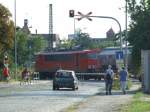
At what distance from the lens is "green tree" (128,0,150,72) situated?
47.6 metres

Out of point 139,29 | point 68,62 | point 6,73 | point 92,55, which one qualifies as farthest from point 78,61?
point 139,29

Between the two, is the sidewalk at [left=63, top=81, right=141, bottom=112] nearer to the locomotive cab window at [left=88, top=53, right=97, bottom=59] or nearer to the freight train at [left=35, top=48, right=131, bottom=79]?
the freight train at [left=35, top=48, right=131, bottom=79]

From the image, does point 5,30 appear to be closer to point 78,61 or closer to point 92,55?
point 78,61

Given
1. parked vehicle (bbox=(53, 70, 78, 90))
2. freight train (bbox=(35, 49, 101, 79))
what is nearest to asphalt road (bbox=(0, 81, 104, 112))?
parked vehicle (bbox=(53, 70, 78, 90))

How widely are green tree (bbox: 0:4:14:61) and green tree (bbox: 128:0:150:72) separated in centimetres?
2829

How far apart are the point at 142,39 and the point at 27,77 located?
23.0m

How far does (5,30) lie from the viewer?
77.8 meters

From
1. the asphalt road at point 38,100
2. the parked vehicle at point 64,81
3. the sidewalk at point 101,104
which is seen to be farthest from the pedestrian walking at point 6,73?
the sidewalk at point 101,104

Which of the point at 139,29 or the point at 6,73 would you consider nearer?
the point at 139,29

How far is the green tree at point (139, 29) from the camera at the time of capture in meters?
47.6

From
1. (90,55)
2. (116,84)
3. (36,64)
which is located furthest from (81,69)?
(116,84)

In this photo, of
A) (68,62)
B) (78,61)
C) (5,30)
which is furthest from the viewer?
(68,62)

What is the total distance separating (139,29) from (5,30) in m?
32.5

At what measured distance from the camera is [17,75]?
8225 cm
